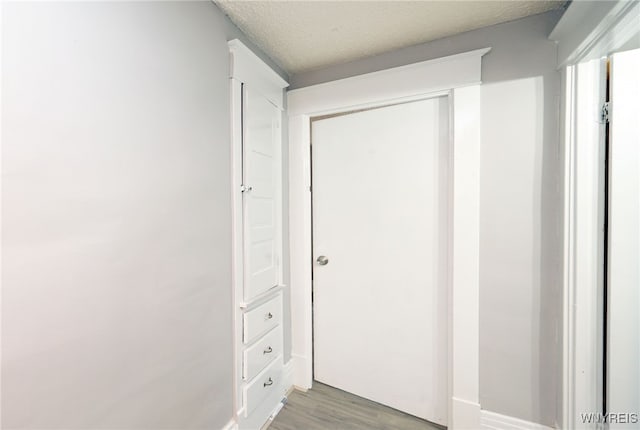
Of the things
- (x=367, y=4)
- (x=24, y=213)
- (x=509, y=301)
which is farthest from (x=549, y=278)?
(x=24, y=213)

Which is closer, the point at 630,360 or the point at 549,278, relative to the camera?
the point at 630,360

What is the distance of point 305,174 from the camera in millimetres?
1864

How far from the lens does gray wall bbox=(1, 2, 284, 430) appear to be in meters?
0.67

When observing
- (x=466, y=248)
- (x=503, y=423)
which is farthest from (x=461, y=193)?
(x=503, y=423)

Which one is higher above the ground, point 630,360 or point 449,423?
point 630,360

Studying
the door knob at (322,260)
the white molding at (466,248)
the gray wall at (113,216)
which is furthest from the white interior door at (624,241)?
the gray wall at (113,216)

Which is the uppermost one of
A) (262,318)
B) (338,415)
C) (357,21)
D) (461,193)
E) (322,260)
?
(357,21)

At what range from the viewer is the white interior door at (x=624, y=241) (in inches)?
44.3

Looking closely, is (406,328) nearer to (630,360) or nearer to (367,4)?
(630,360)

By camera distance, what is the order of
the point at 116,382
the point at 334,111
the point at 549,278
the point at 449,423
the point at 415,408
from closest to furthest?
the point at 116,382 → the point at 549,278 → the point at 449,423 → the point at 415,408 → the point at 334,111

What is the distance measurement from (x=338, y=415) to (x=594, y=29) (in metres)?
2.34

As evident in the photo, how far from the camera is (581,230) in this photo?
49.0 inches

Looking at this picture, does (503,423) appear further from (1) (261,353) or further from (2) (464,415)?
(1) (261,353)

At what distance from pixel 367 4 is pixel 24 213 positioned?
155 centimetres
